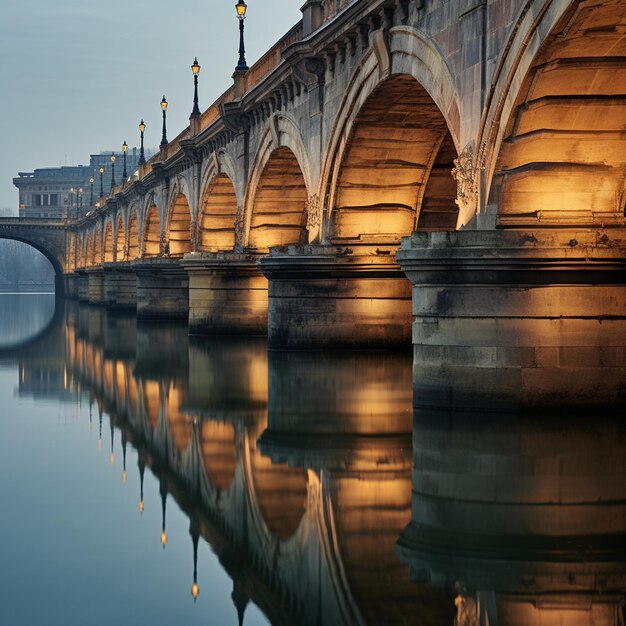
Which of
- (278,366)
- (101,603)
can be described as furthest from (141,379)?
(101,603)

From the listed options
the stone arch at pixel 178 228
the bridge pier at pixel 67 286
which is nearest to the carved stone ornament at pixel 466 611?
the stone arch at pixel 178 228

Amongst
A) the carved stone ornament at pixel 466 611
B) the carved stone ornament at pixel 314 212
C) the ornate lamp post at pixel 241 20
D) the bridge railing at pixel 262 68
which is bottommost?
the carved stone ornament at pixel 466 611

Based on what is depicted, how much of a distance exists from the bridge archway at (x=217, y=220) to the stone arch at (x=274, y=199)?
7.36m

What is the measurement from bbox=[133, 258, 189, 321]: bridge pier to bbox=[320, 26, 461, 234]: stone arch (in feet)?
65.4

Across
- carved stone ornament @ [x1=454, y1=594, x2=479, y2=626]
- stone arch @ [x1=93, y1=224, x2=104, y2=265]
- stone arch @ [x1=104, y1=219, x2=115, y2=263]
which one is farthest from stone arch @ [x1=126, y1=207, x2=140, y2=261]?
carved stone ornament @ [x1=454, y1=594, x2=479, y2=626]

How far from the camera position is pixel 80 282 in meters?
90.8

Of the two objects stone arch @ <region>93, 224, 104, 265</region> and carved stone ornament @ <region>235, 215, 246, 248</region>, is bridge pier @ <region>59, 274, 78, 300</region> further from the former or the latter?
carved stone ornament @ <region>235, 215, 246, 248</region>

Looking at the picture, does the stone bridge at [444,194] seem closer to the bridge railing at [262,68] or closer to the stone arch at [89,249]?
the bridge railing at [262,68]

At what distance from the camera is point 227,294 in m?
34.2

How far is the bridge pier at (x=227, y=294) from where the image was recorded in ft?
111

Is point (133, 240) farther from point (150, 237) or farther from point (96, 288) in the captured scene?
point (96, 288)

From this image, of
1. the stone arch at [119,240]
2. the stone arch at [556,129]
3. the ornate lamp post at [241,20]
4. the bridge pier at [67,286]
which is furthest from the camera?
the bridge pier at [67,286]

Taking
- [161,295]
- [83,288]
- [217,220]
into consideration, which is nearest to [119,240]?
[83,288]

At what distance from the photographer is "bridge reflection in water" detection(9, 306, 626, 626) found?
7.78 m
